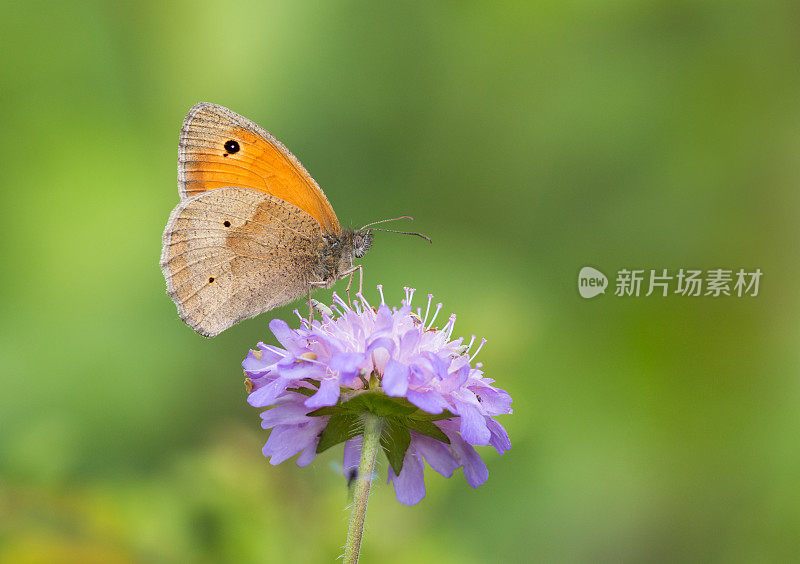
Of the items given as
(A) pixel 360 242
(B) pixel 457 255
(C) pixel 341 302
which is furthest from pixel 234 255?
(B) pixel 457 255

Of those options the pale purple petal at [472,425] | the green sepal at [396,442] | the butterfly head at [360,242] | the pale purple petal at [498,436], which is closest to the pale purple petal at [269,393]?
the green sepal at [396,442]

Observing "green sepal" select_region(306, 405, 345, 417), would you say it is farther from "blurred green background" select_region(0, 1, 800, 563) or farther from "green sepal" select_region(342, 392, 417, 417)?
"blurred green background" select_region(0, 1, 800, 563)

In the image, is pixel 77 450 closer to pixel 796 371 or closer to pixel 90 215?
pixel 90 215

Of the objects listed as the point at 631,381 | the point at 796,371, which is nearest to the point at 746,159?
the point at 796,371

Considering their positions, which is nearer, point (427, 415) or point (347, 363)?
point (347, 363)

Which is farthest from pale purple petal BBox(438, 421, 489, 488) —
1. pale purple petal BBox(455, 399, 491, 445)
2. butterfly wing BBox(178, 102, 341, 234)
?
butterfly wing BBox(178, 102, 341, 234)

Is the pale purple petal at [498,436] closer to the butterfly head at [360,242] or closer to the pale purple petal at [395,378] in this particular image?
the pale purple petal at [395,378]

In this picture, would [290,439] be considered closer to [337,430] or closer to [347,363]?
[337,430]
